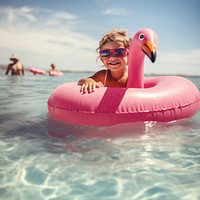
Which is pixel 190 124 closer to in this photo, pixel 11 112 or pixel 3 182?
pixel 3 182

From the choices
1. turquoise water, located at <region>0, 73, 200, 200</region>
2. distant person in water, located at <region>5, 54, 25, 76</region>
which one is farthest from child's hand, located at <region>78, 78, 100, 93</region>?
distant person in water, located at <region>5, 54, 25, 76</region>

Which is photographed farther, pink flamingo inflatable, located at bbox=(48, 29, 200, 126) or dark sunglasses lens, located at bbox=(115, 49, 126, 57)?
dark sunglasses lens, located at bbox=(115, 49, 126, 57)

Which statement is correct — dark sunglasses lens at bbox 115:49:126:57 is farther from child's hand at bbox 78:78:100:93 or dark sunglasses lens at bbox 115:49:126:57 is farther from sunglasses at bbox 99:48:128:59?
child's hand at bbox 78:78:100:93

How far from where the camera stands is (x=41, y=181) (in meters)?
1.76

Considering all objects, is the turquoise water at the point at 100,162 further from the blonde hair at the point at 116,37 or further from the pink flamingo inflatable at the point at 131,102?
the blonde hair at the point at 116,37

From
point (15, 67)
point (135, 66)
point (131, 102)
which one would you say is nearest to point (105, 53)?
point (135, 66)

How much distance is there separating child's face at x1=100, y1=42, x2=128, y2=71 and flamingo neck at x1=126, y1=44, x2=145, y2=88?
11.2 inches

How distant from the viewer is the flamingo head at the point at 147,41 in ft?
9.29

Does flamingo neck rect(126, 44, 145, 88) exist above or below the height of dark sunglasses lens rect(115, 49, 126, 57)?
below

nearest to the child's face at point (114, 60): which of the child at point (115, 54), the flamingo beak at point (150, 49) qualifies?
the child at point (115, 54)

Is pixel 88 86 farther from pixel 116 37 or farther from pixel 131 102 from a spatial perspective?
pixel 116 37

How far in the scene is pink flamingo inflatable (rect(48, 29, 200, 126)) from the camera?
2889 millimetres

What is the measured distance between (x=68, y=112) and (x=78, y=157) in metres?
0.99

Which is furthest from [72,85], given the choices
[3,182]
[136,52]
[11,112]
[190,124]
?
[3,182]
